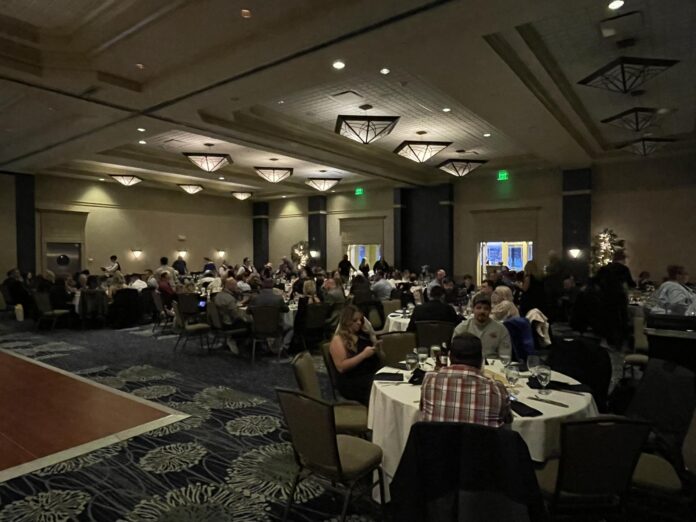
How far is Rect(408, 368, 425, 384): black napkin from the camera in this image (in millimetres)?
3171

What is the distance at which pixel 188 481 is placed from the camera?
341 centimetres

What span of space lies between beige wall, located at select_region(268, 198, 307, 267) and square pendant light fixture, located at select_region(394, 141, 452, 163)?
940 centimetres

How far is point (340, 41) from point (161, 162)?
9199 millimetres

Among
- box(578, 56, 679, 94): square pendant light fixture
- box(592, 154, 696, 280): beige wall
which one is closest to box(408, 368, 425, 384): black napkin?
box(578, 56, 679, 94): square pendant light fixture

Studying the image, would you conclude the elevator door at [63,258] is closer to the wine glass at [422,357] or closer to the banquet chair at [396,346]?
the banquet chair at [396,346]

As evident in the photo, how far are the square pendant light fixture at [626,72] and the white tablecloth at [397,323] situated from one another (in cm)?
402

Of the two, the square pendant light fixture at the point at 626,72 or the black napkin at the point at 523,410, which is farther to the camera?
the square pendant light fixture at the point at 626,72

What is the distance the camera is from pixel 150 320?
11406mm

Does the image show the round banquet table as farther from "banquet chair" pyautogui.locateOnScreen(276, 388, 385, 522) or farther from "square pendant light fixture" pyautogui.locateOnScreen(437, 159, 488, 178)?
"square pendant light fixture" pyautogui.locateOnScreen(437, 159, 488, 178)

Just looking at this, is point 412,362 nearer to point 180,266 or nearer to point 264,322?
point 264,322

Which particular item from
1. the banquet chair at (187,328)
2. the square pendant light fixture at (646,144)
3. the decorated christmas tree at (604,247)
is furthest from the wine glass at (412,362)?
the decorated christmas tree at (604,247)

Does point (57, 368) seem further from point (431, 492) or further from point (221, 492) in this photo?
point (431, 492)

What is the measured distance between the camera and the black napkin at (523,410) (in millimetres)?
2621

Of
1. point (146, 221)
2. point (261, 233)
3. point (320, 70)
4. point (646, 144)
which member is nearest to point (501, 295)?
point (320, 70)
